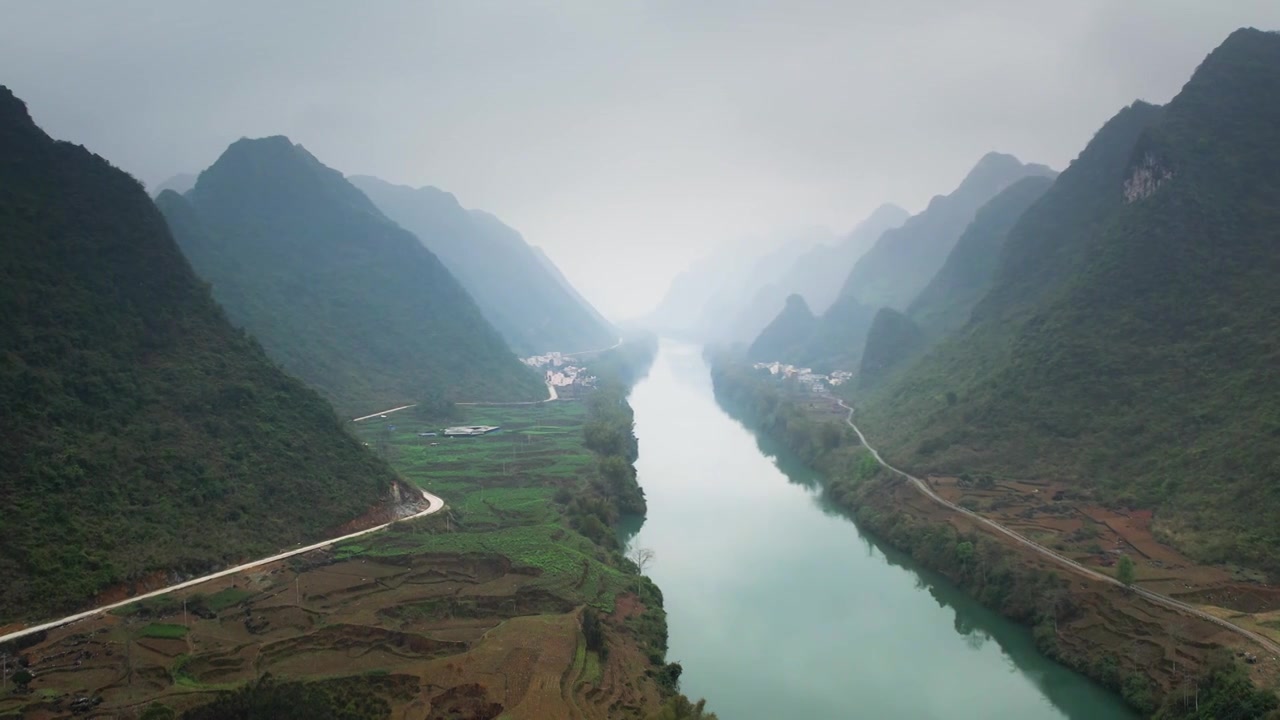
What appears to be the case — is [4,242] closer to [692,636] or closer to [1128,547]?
[692,636]

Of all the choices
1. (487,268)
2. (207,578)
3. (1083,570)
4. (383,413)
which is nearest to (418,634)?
(207,578)

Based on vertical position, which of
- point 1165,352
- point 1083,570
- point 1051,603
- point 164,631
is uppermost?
point 1165,352

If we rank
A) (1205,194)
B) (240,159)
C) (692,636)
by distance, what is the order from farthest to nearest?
(240,159) → (1205,194) → (692,636)

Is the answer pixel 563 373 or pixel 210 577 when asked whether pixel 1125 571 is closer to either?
pixel 210 577

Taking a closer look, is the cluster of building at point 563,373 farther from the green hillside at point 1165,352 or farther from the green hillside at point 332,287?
the green hillside at point 1165,352

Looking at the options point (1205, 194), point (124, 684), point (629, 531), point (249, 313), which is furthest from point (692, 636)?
point (249, 313)

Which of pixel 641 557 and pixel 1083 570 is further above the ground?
pixel 1083 570

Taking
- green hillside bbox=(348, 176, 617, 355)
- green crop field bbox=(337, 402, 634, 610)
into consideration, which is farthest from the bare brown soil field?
green hillside bbox=(348, 176, 617, 355)
